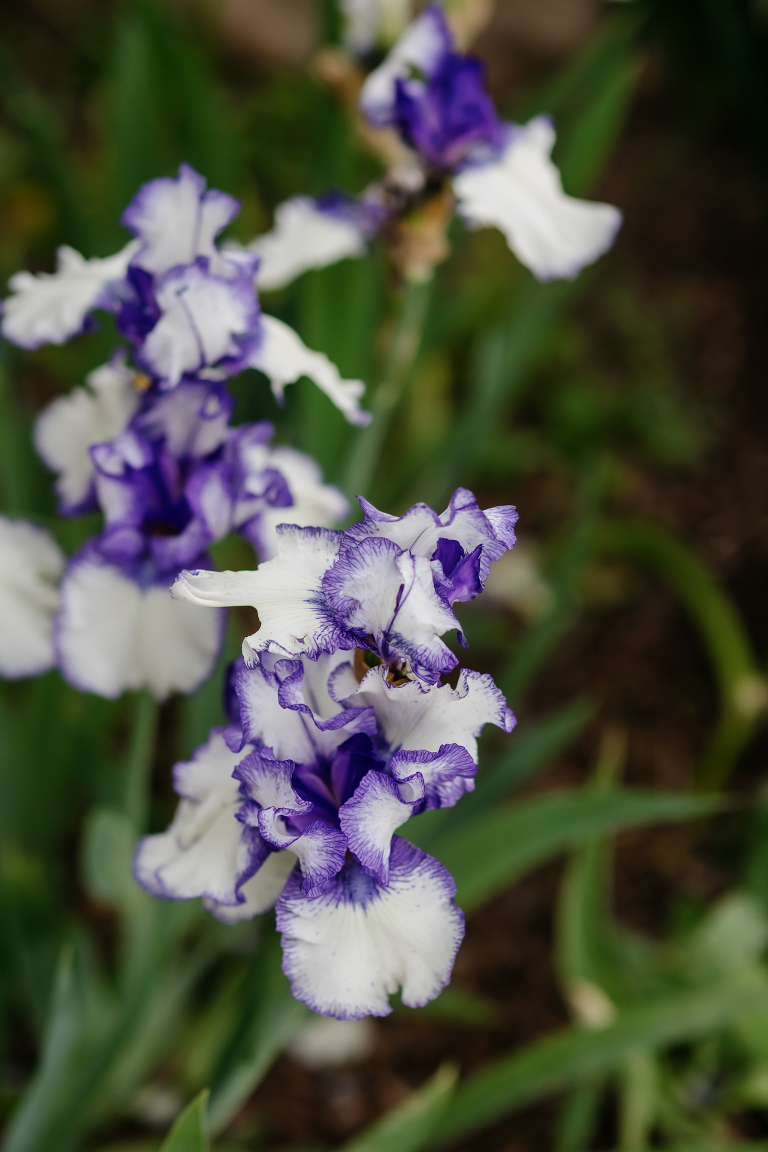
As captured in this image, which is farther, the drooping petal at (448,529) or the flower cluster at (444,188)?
the flower cluster at (444,188)

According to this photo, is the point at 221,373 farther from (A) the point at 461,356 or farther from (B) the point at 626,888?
(A) the point at 461,356

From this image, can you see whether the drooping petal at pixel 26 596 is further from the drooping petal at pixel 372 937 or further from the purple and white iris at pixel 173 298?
the drooping petal at pixel 372 937

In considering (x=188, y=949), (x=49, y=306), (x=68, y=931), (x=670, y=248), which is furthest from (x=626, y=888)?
(x=670, y=248)

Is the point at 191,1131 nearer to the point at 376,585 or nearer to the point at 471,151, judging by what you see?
the point at 376,585

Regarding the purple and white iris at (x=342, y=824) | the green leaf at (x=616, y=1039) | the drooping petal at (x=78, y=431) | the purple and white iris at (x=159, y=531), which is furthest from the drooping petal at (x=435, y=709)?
the green leaf at (x=616, y=1039)

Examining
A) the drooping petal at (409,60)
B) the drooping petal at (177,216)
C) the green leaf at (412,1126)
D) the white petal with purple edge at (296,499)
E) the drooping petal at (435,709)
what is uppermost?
the drooping petal at (409,60)

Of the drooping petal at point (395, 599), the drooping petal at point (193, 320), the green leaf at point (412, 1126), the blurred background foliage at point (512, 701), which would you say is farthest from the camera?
the blurred background foliage at point (512, 701)

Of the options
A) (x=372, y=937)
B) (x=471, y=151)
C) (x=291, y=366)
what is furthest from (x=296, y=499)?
(x=471, y=151)
